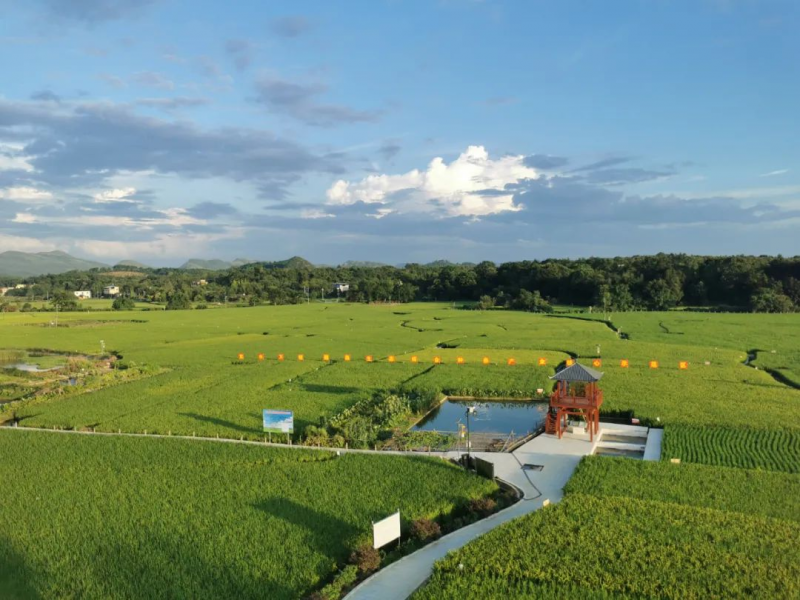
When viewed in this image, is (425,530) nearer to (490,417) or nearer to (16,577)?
(16,577)

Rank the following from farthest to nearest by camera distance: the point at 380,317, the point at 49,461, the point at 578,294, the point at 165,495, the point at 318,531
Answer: the point at 578,294
the point at 380,317
the point at 49,461
the point at 165,495
the point at 318,531

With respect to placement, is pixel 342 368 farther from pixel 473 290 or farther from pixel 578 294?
pixel 473 290

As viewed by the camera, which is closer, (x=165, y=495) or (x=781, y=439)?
(x=165, y=495)

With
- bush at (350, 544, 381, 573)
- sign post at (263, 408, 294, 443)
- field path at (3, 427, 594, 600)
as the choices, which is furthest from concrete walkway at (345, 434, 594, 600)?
sign post at (263, 408, 294, 443)

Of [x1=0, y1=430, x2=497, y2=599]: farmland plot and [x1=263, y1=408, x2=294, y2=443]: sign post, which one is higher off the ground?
[x1=263, y1=408, x2=294, y2=443]: sign post

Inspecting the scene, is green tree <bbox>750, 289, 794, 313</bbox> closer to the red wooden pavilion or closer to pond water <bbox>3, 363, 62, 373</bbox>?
the red wooden pavilion

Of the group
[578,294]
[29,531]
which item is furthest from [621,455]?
[578,294]

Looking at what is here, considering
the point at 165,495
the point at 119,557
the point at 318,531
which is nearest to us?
the point at 119,557
